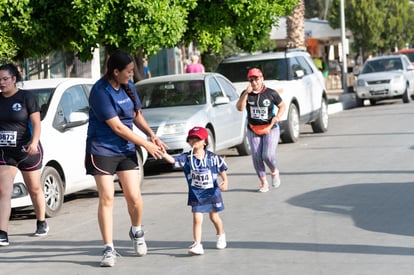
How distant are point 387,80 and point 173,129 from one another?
53.2 feet

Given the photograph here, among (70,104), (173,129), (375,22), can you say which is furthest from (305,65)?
(375,22)

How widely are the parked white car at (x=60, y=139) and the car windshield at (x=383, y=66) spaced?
1983 cm

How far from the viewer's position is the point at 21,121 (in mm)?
10000

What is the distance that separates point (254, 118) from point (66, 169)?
2.62 metres

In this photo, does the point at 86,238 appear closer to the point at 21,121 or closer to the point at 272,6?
the point at 21,121

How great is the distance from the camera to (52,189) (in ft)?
38.0

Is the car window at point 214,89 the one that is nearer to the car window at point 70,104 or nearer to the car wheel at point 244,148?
the car wheel at point 244,148

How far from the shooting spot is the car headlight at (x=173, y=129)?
1512 cm

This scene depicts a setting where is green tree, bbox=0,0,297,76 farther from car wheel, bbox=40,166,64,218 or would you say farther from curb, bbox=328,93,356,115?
curb, bbox=328,93,356,115

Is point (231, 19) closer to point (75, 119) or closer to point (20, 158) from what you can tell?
point (75, 119)

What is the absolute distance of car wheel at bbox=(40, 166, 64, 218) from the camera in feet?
37.5

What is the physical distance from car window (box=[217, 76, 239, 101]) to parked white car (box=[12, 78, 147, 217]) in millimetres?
4343

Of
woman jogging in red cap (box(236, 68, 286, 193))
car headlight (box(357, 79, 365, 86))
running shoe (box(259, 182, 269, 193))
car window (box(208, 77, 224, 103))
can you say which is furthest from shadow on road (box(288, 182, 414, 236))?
car headlight (box(357, 79, 365, 86))

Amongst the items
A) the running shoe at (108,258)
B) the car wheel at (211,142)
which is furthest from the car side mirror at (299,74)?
the running shoe at (108,258)
